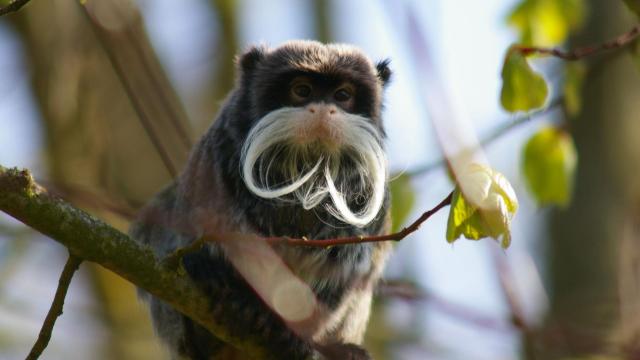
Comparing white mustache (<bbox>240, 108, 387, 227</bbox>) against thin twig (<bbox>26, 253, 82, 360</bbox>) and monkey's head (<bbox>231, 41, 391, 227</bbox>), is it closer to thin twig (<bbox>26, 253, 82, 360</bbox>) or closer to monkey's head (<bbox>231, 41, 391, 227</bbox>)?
monkey's head (<bbox>231, 41, 391, 227</bbox>)

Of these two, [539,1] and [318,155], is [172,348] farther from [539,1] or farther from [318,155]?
[539,1]

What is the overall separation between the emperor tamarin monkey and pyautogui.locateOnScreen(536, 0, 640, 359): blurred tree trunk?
2.01 meters

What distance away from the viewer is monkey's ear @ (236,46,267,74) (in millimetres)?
4430

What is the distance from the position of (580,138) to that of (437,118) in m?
4.14

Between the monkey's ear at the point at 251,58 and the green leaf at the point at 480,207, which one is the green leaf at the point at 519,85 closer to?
the green leaf at the point at 480,207

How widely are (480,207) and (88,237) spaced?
1.18 m

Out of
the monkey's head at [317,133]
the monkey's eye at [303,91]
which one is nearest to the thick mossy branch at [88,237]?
the monkey's head at [317,133]

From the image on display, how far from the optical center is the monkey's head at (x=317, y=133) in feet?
12.9

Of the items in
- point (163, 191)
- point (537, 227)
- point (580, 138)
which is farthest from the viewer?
point (537, 227)

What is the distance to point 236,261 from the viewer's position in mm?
3969

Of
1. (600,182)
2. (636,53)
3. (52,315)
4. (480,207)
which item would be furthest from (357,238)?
(600,182)

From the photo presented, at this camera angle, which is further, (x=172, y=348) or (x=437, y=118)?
(x=172, y=348)

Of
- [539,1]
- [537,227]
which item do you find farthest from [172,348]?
[537,227]

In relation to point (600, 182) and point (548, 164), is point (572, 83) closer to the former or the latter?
point (548, 164)
